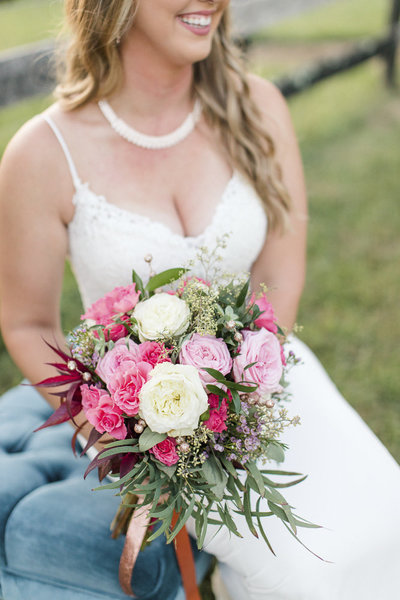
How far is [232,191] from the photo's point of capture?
7.28 feet

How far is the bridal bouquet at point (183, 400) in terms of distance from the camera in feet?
4.33

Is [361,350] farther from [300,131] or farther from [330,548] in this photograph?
[300,131]

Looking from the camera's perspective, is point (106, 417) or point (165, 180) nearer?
point (106, 417)

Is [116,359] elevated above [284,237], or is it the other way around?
[116,359]

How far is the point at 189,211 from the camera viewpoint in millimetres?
2158

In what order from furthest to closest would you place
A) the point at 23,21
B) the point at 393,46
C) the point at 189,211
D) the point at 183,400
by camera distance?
the point at 23,21 → the point at 393,46 → the point at 189,211 → the point at 183,400

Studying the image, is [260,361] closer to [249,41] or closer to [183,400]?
[183,400]

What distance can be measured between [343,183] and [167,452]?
15.4 feet

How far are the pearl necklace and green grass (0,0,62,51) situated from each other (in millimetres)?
7507

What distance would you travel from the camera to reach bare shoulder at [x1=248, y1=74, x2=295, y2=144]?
242cm

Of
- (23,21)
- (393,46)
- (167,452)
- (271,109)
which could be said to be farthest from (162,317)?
(23,21)

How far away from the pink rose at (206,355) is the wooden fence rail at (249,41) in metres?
2.03

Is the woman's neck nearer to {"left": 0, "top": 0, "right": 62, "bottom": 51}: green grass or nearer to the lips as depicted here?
the lips

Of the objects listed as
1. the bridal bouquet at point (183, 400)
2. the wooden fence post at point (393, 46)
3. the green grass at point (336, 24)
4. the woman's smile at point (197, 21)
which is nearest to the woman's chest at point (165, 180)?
the woman's smile at point (197, 21)
